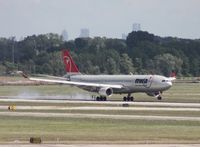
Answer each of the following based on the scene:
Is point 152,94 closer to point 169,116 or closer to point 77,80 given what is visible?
point 77,80

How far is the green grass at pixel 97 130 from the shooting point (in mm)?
41594

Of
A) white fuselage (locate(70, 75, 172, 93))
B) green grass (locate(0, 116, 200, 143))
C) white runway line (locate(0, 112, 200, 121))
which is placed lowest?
white runway line (locate(0, 112, 200, 121))

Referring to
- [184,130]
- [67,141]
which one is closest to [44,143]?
[67,141]

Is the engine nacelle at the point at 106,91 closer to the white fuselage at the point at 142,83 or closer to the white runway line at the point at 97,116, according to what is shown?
the white fuselage at the point at 142,83

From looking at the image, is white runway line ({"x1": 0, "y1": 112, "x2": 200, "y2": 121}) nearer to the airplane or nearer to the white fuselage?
the airplane

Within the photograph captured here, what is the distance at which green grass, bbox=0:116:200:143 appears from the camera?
136ft

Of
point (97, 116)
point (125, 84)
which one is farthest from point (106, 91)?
point (97, 116)

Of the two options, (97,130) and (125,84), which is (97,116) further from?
(125,84)

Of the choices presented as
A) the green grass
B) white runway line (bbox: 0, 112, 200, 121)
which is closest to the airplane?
white runway line (bbox: 0, 112, 200, 121)

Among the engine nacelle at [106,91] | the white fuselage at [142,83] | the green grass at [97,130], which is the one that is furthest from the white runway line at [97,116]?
the white fuselage at [142,83]

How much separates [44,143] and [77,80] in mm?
63674

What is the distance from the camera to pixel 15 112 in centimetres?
6372

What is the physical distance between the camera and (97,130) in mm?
46719

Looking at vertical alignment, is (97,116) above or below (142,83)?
below
